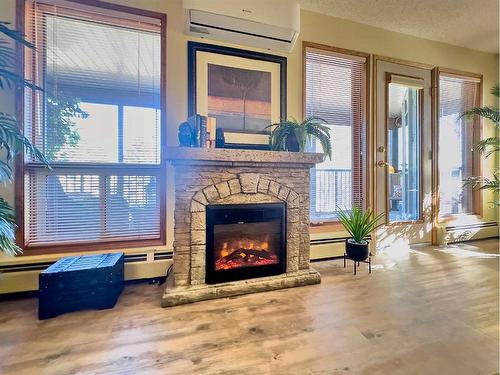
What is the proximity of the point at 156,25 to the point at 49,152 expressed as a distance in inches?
55.8

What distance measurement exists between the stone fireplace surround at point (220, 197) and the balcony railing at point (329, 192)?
2.32ft

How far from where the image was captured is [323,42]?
2902 mm

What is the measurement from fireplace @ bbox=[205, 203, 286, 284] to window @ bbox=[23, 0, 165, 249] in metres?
0.61

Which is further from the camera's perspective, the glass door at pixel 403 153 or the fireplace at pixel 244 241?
the glass door at pixel 403 153

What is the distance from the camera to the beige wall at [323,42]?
2393 mm

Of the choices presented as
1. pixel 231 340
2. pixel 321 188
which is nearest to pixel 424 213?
pixel 321 188

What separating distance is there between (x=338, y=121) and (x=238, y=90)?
1.25 m

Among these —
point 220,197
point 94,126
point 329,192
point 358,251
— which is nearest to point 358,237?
point 358,251

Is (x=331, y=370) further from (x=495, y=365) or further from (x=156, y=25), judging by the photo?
(x=156, y=25)

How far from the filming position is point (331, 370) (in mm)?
1251

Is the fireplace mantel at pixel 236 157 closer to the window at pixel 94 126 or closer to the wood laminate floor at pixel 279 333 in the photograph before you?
the window at pixel 94 126

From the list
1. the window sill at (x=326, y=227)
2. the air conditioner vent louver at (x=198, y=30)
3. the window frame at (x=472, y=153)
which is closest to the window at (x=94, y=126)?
the air conditioner vent louver at (x=198, y=30)

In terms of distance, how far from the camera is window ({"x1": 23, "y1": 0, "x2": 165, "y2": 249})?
2119 millimetres

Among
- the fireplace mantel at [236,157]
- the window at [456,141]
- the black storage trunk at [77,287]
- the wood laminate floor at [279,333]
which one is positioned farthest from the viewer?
the window at [456,141]
